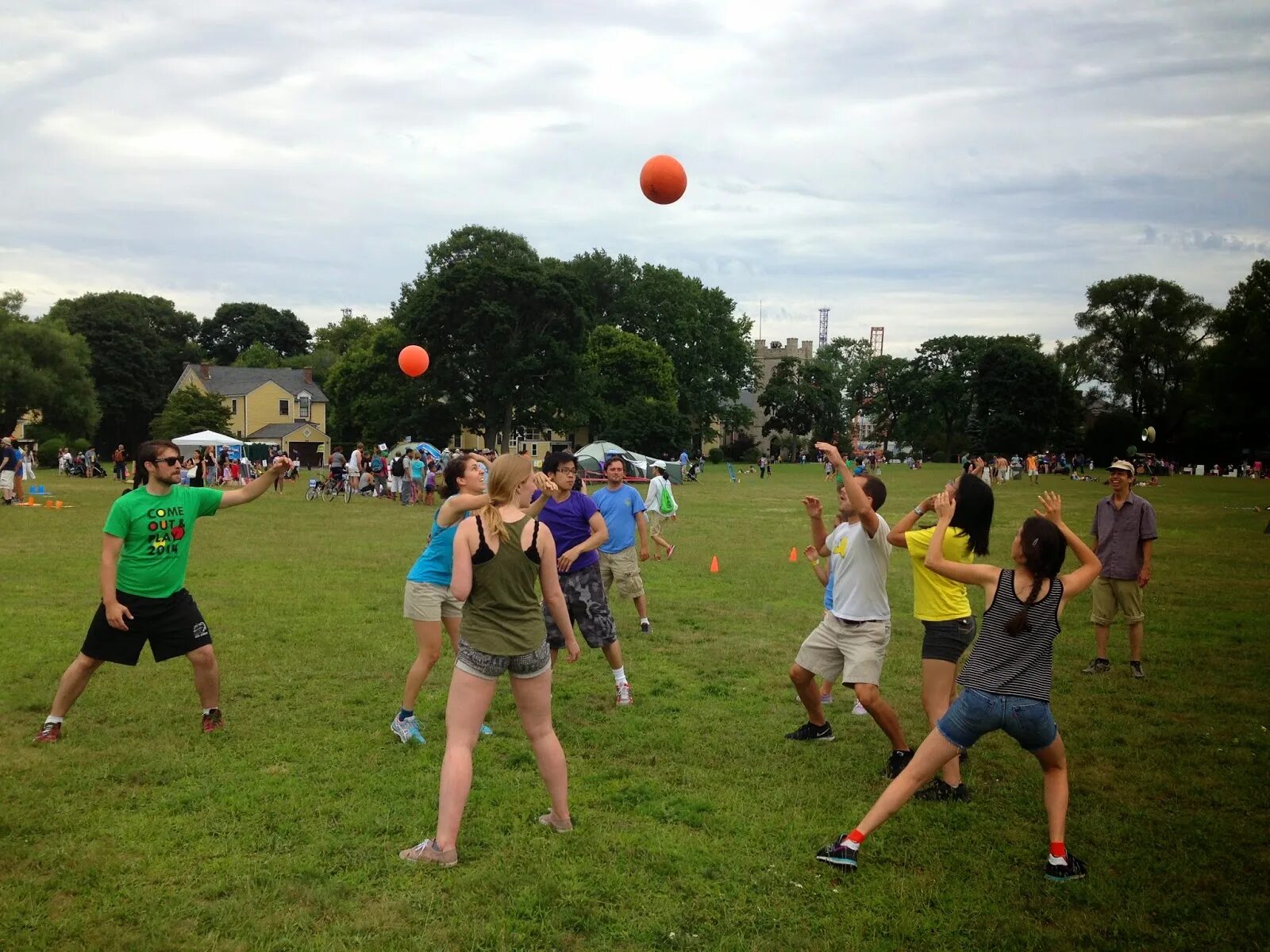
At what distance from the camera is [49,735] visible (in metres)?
6.13

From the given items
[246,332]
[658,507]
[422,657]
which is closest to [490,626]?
[422,657]

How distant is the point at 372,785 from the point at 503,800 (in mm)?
836

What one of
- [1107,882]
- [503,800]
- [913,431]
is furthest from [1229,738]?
[913,431]

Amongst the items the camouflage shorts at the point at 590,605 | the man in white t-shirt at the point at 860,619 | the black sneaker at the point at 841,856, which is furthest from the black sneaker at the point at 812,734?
the black sneaker at the point at 841,856

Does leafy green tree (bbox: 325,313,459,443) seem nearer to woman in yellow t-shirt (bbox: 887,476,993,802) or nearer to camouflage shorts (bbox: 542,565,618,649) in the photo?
camouflage shorts (bbox: 542,565,618,649)

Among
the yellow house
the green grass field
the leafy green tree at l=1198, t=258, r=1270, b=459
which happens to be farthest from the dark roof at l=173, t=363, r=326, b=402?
the green grass field

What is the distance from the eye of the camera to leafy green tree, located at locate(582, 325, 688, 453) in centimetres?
6197

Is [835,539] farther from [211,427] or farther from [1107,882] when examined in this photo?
[211,427]

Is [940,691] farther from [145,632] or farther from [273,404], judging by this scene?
[273,404]

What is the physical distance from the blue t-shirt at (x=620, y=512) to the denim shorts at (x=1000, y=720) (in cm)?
471

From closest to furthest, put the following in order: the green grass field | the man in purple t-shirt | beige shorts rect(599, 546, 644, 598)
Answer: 1. the green grass field
2. the man in purple t-shirt
3. beige shorts rect(599, 546, 644, 598)

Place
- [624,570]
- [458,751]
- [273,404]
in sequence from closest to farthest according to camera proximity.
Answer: [458,751] → [624,570] → [273,404]

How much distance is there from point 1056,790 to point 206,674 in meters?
5.36

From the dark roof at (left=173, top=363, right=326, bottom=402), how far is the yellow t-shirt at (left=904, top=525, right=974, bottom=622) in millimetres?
77774
